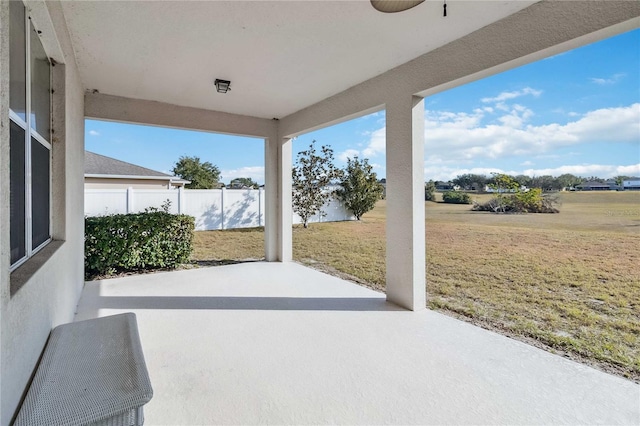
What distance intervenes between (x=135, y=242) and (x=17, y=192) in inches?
167

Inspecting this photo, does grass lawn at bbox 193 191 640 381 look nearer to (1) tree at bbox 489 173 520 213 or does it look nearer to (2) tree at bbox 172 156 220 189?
(1) tree at bbox 489 173 520 213

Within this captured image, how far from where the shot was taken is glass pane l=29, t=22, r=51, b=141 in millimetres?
2182

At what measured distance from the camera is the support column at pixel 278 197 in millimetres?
6633

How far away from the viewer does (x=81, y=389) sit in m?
1.38

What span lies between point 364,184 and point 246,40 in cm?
849

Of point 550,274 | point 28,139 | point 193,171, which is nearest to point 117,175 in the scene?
point 28,139

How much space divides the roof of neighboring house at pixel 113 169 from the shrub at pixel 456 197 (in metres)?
10.3

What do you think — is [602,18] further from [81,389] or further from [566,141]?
[81,389]

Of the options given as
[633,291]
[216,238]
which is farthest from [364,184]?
[633,291]

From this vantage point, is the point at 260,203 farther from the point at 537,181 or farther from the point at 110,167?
the point at 537,181

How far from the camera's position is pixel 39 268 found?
1.79 meters

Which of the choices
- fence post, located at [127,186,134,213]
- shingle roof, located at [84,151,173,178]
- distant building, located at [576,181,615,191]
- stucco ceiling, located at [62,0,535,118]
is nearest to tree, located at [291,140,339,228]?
fence post, located at [127,186,134,213]

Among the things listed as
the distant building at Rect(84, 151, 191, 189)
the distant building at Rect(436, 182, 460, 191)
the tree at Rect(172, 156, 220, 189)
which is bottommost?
the distant building at Rect(436, 182, 460, 191)

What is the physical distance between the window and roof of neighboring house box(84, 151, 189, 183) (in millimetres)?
9030
